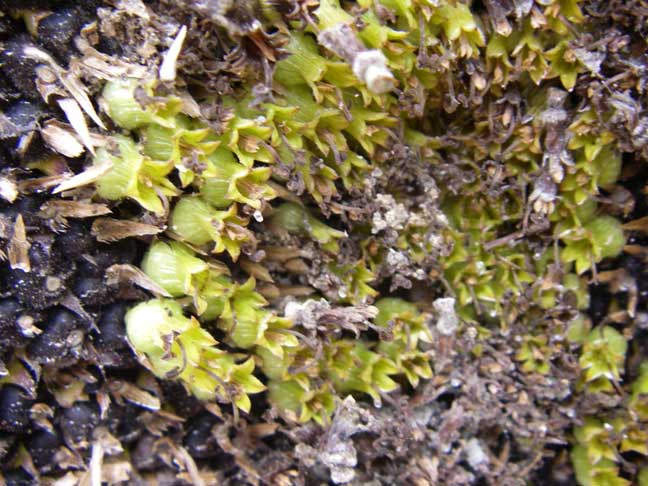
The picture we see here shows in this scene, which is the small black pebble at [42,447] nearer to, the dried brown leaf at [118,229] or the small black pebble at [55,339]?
the small black pebble at [55,339]

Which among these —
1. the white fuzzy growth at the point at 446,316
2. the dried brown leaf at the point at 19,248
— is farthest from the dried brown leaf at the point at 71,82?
the white fuzzy growth at the point at 446,316

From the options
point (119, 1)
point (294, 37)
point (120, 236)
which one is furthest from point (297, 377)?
point (119, 1)

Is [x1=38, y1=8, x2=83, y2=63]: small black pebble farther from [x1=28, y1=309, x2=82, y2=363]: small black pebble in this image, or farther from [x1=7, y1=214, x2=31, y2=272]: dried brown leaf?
[x1=28, y1=309, x2=82, y2=363]: small black pebble

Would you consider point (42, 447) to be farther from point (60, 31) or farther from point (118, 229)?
point (60, 31)

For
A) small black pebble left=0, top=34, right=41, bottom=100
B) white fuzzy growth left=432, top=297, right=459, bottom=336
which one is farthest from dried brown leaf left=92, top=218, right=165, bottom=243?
white fuzzy growth left=432, top=297, right=459, bottom=336

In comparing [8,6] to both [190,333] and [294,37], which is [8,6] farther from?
[190,333]
